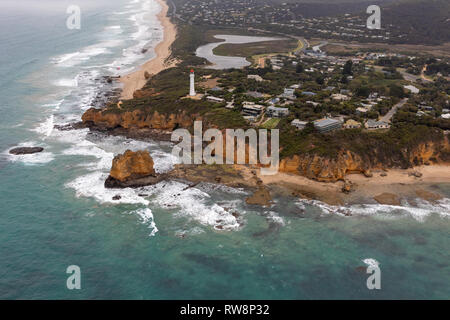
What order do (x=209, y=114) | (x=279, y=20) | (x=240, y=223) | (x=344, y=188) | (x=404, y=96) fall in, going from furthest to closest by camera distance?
(x=279, y=20)
(x=404, y=96)
(x=209, y=114)
(x=344, y=188)
(x=240, y=223)

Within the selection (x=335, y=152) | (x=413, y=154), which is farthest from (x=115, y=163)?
(x=413, y=154)

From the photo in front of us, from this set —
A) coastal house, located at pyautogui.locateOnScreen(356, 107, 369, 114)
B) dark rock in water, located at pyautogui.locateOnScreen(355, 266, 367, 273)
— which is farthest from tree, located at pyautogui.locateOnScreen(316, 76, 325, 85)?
dark rock in water, located at pyautogui.locateOnScreen(355, 266, 367, 273)

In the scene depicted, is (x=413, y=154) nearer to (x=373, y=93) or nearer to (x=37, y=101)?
(x=373, y=93)
